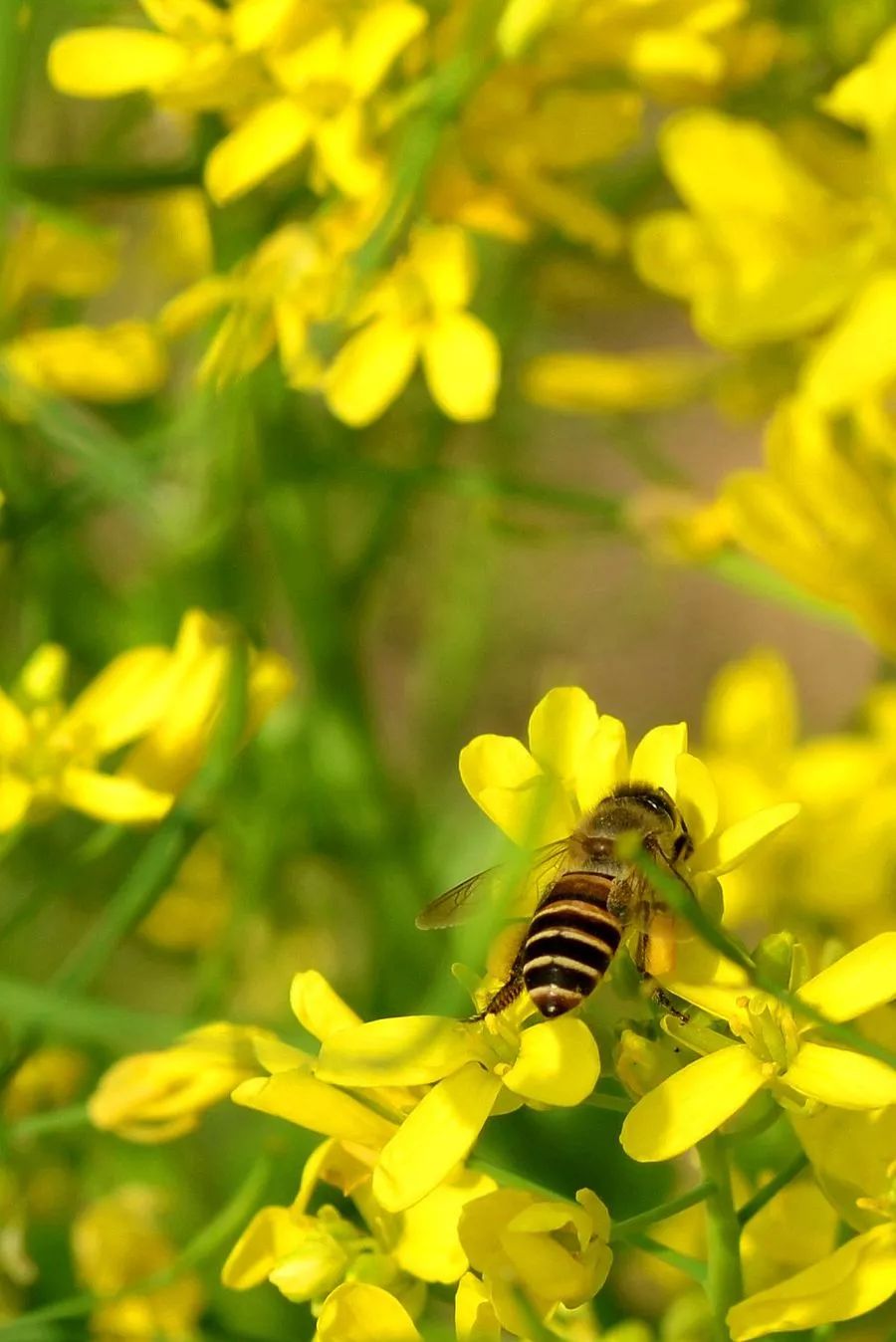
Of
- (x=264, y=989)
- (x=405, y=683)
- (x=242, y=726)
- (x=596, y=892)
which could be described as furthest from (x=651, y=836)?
(x=405, y=683)

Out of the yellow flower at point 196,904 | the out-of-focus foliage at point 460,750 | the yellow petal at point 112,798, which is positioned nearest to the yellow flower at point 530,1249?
the out-of-focus foliage at point 460,750

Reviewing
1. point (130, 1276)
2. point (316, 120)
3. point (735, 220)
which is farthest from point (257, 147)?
point (130, 1276)

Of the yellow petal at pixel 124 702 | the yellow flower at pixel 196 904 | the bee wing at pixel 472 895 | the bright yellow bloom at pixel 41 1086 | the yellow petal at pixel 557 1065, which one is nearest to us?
the yellow petal at pixel 557 1065

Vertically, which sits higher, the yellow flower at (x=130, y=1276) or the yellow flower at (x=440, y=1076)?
the yellow flower at (x=440, y=1076)

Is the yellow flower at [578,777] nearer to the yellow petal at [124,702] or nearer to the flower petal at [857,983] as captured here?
the flower petal at [857,983]

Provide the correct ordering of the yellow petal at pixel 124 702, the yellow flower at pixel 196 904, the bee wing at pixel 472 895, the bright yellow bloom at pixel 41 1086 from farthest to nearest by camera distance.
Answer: the yellow flower at pixel 196 904 < the bright yellow bloom at pixel 41 1086 < the yellow petal at pixel 124 702 < the bee wing at pixel 472 895

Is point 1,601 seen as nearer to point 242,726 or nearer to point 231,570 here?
point 231,570

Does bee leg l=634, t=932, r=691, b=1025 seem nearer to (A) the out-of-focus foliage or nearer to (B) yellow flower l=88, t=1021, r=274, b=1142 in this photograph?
(A) the out-of-focus foliage

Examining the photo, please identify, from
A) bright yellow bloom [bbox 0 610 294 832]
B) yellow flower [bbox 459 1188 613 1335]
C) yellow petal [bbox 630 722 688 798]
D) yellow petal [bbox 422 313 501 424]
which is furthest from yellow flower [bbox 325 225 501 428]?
yellow flower [bbox 459 1188 613 1335]
